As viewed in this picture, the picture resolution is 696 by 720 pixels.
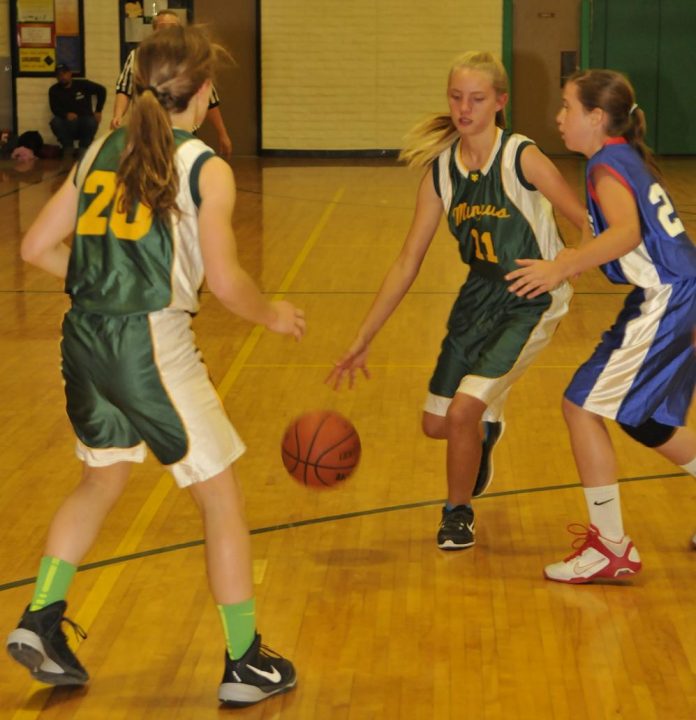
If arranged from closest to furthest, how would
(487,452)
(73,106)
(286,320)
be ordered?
(286,320) → (487,452) → (73,106)

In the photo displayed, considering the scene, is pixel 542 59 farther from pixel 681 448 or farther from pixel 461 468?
pixel 681 448

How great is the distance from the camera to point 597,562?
386 centimetres

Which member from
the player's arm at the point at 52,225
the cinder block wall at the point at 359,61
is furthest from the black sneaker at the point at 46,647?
the cinder block wall at the point at 359,61

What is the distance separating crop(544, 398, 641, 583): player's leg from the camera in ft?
12.5

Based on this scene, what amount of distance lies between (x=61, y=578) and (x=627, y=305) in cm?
177

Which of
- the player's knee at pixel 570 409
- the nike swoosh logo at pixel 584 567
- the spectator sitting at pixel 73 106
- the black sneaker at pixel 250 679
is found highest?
the player's knee at pixel 570 409

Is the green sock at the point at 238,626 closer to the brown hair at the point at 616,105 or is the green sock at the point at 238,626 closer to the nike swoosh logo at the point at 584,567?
the nike swoosh logo at the point at 584,567

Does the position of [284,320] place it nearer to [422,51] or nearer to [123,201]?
[123,201]

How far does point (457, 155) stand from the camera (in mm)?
4211

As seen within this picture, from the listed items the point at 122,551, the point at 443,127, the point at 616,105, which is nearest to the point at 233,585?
the point at 122,551

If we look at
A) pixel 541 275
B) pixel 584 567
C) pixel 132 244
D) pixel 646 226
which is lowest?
pixel 584 567

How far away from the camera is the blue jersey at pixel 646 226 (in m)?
3.67

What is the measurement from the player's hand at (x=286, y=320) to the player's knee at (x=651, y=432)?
1157 millimetres

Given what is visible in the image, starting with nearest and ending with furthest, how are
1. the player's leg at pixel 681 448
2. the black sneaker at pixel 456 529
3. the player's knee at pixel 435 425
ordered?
the player's leg at pixel 681 448 < the black sneaker at pixel 456 529 < the player's knee at pixel 435 425
